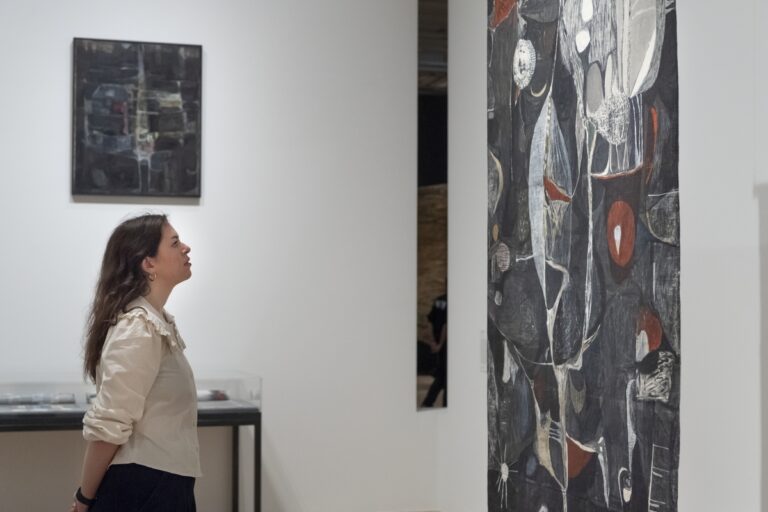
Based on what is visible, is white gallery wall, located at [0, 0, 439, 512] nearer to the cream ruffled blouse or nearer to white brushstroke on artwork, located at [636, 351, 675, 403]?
the cream ruffled blouse

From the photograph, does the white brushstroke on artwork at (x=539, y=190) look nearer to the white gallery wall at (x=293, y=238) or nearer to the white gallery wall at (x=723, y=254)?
the white gallery wall at (x=293, y=238)

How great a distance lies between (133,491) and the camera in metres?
3.41

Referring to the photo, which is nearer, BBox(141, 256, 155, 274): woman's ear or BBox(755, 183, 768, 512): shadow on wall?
BBox(755, 183, 768, 512): shadow on wall

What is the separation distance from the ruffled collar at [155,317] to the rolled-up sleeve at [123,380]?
0.9 inches

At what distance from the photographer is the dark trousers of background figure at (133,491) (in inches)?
134

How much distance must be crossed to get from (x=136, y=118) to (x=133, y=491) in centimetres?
306

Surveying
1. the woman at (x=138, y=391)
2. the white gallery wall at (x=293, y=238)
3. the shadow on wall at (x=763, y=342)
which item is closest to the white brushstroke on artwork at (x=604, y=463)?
the shadow on wall at (x=763, y=342)

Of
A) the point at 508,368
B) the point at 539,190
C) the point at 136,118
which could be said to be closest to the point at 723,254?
the point at 539,190

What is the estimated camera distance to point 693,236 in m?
3.63

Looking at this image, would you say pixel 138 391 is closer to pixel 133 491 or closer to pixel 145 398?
pixel 145 398

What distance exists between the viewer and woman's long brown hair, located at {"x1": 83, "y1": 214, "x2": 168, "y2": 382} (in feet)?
11.6

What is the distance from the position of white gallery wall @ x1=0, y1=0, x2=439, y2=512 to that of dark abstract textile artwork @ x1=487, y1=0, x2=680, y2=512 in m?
1.07

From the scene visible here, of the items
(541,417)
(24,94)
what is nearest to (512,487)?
(541,417)

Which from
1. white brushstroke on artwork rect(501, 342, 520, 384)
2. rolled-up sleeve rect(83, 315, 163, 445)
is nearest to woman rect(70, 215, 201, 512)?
rolled-up sleeve rect(83, 315, 163, 445)
